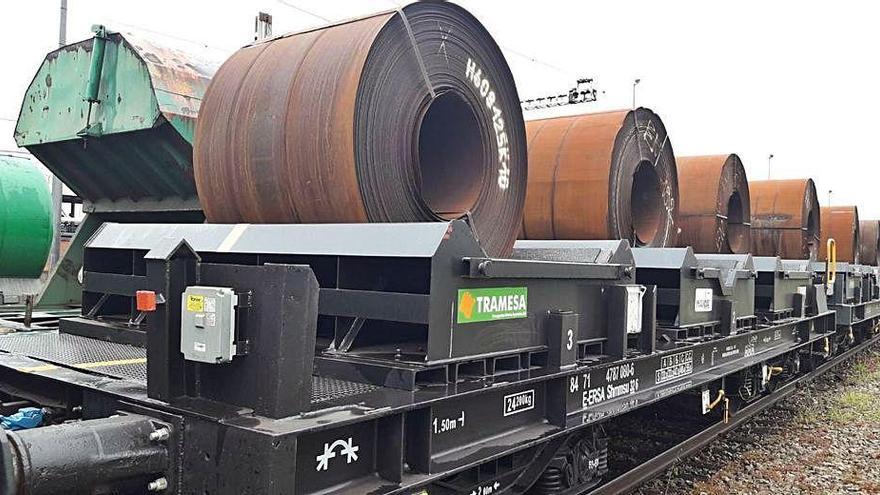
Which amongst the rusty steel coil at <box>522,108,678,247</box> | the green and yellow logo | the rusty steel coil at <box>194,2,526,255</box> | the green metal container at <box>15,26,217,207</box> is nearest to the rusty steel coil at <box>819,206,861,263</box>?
the rusty steel coil at <box>522,108,678,247</box>

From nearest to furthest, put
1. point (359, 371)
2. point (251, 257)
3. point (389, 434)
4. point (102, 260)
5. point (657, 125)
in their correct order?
1. point (389, 434)
2. point (359, 371)
3. point (251, 257)
4. point (102, 260)
5. point (657, 125)

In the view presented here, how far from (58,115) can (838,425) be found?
8.67 metres

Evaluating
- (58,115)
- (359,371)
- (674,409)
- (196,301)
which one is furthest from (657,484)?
(58,115)

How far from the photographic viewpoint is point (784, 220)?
10.8m

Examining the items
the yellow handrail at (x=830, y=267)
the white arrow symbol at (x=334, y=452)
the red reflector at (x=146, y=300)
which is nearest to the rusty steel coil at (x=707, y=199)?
the yellow handrail at (x=830, y=267)

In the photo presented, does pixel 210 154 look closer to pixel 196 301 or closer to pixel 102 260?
pixel 102 260

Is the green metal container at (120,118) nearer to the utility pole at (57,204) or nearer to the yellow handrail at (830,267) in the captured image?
the utility pole at (57,204)

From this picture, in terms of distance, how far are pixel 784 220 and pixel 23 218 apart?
32.4 feet

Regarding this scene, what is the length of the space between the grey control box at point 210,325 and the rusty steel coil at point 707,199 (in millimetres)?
6329

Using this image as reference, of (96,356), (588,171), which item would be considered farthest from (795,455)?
(96,356)

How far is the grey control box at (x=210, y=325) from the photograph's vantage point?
7.61 feet

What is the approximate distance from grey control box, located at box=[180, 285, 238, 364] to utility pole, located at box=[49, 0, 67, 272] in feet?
13.2

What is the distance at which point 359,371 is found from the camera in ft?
9.61

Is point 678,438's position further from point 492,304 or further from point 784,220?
point 492,304
